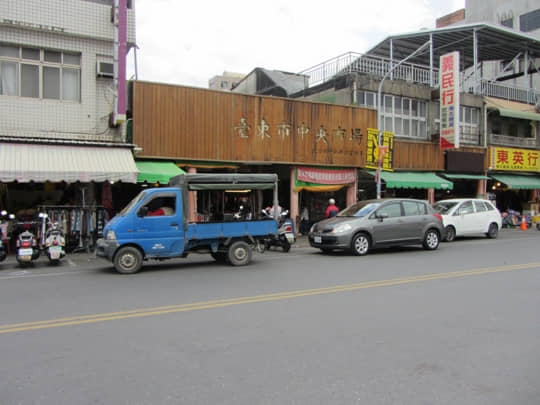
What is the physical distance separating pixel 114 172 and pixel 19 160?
2.56 metres

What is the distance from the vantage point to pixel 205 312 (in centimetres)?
620

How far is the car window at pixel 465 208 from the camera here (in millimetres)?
17672

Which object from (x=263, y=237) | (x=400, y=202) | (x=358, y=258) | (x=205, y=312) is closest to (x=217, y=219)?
(x=263, y=237)

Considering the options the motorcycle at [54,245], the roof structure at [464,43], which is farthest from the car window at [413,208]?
the roof structure at [464,43]

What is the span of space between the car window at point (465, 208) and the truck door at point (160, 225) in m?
12.1

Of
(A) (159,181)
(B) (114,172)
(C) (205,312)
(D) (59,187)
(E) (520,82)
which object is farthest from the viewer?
(E) (520,82)

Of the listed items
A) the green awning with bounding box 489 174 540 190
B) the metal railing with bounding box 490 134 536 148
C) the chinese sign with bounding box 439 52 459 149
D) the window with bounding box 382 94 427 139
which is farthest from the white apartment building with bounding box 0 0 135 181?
the metal railing with bounding box 490 134 536 148

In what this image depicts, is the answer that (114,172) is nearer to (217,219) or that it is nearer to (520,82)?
(217,219)

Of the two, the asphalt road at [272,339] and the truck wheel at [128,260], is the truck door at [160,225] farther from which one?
the asphalt road at [272,339]

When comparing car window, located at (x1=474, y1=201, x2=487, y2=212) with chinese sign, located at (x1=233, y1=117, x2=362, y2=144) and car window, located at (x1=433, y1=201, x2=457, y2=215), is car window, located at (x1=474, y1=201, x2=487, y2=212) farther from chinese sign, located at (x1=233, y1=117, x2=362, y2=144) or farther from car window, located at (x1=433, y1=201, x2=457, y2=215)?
chinese sign, located at (x1=233, y1=117, x2=362, y2=144)

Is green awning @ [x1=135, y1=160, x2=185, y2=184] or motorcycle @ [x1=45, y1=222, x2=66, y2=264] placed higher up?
green awning @ [x1=135, y1=160, x2=185, y2=184]

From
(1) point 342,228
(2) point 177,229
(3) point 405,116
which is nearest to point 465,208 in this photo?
(3) point 405,116

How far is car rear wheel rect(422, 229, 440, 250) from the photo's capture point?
13.9 m

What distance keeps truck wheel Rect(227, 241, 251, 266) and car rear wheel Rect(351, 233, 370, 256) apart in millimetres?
3257
